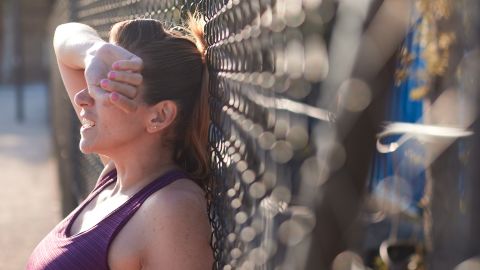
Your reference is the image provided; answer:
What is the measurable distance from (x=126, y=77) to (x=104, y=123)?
0.52 ft

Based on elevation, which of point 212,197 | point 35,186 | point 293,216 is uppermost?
point 293,216

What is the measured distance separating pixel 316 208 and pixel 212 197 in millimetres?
1369

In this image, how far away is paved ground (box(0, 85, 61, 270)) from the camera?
6.53 m

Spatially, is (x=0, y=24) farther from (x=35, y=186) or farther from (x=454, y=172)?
(x=454, y=172)

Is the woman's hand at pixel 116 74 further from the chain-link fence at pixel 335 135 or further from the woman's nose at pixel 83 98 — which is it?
the chain-link fence at pixel 335 135

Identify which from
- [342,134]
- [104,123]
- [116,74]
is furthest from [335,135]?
[104,123]

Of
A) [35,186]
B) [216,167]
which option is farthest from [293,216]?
[35,186]

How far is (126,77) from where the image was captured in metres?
2.19

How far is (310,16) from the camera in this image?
0.90 m

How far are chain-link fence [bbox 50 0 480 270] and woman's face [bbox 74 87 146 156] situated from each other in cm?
58

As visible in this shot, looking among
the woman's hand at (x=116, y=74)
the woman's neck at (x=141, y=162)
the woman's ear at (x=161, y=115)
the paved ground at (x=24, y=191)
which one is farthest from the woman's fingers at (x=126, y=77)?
the paved ground at (x=24, y=191)

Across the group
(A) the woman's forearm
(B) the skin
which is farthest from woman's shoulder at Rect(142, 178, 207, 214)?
(A) the woman's forearm

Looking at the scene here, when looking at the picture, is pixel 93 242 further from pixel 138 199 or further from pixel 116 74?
pixel 116 74

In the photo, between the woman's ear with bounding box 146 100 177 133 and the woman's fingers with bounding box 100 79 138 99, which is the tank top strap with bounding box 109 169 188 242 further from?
the woman's fingers with bounding box 100 79 138 99
